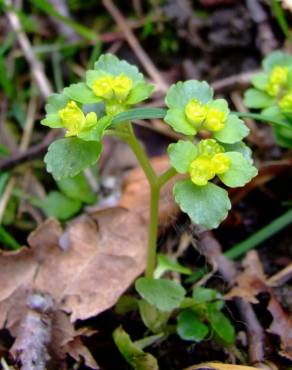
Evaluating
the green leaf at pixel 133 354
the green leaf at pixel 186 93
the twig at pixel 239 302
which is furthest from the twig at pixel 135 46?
the green leaf at pixel 133 354

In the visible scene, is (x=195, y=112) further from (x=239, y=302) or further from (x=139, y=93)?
(x=239, y=302)

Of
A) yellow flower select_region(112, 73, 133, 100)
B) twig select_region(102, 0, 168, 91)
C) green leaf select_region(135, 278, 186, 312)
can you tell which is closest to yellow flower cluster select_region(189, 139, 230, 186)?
yellow flower select_region(112, 73, 133, 100)

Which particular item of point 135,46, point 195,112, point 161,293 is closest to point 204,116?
point 195,112

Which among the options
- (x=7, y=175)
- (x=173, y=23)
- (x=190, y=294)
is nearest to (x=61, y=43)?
(x=173, y=23)

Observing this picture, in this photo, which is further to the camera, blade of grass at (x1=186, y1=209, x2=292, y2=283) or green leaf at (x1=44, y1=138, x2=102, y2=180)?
blade of grass at (x1=186, y1=209, x2=292, y2=283)

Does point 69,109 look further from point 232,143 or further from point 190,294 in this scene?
point 190,294

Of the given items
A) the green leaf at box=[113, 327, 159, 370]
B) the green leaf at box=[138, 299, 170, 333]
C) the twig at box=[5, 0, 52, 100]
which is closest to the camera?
the green leaf at box=[113, 327, 159, 370]

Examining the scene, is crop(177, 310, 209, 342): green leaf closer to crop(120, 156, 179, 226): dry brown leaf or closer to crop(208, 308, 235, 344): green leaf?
crop(208, 308, 235, 344): green leaf
